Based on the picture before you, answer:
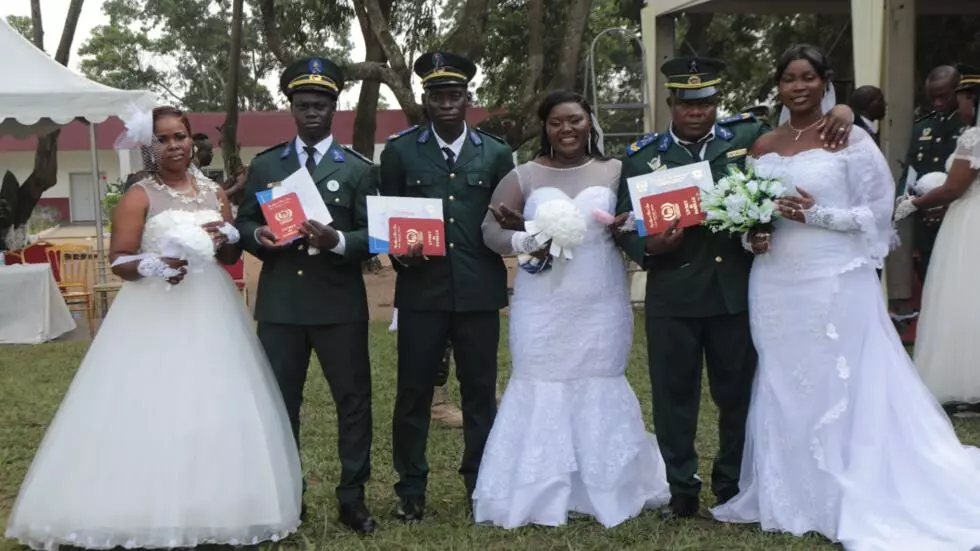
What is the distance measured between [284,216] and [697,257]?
196 cm

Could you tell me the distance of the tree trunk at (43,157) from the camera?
1509 centimetres

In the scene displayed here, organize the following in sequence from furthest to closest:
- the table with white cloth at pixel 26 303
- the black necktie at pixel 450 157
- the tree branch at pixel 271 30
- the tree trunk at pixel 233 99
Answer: the tree trunk at pixel 233 99
the tree branch at pixel 271 30
the table with white cloth at pixel 26 303
the black necktie at pixel 450 157

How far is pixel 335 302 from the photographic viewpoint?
15.1 ft

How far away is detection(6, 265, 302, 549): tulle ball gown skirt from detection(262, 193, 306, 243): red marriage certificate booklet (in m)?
0.45

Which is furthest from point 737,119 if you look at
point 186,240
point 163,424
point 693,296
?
point 163,424

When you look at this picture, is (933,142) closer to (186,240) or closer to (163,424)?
(186,240)

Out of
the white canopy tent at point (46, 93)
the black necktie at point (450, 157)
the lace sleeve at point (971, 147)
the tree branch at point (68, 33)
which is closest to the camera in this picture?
the black necktie at point (450, 157)

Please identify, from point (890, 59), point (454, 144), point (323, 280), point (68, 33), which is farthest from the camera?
point (68, 33)

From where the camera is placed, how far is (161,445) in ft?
13.7

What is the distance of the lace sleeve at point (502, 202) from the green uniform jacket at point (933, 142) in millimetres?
4127

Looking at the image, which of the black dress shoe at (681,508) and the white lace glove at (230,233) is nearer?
the white lace glove at (230,233)

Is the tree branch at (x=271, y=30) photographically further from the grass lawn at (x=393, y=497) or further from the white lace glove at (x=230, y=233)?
the white lace glove at (x=230, y=233)

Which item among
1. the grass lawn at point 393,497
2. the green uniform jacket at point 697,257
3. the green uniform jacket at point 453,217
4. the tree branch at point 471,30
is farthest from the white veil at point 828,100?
the tree branch at point 471,30

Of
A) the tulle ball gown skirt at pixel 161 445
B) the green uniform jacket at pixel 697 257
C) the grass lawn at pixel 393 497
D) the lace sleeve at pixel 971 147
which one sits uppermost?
the lace sleeve at pixel 971 147
